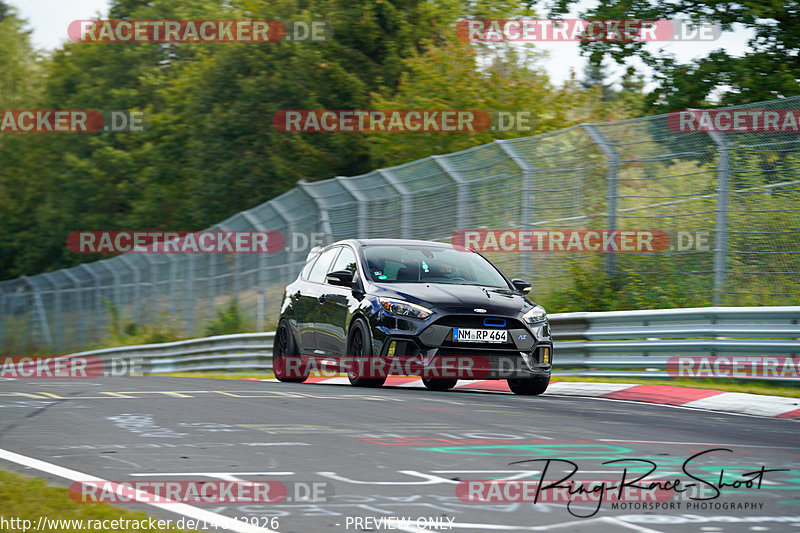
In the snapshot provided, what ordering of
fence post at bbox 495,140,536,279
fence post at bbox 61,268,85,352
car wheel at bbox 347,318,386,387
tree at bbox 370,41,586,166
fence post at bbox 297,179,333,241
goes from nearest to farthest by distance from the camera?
1. car wheel at bbox 347,318,386,387
2. fence post at bbox 495,140,536,279
3. fence post at bbox 297,179,333,241
4. tree at bbox 370,41,586,166
5. fence post at bbox 61,268,85,352

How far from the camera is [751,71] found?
858 inches

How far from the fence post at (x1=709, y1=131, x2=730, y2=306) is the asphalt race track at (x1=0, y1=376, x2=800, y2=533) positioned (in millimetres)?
2949

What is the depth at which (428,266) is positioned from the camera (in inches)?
504

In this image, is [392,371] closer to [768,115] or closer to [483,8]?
[768,115]

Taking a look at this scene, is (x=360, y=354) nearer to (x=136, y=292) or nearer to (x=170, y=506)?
(x=170, y=506)

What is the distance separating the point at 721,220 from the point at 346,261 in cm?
436

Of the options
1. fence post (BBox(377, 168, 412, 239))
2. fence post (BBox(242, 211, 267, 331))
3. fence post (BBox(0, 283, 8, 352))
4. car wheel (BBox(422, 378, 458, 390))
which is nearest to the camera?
car wheel (BBox(422, 378, 458, 390))

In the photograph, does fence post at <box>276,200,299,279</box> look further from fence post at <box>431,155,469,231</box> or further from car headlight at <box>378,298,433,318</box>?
car headlight at <box>378,298,433,318</box>

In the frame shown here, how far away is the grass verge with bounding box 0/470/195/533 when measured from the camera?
477cm

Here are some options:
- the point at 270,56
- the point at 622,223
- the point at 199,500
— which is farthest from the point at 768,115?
the point at 270,56

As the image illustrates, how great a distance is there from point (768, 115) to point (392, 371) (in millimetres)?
5130

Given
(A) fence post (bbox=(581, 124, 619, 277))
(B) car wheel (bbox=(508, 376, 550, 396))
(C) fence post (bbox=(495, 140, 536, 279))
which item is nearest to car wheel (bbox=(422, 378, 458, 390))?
(B) car wheel (bbox=(508, 376, 550, 396))

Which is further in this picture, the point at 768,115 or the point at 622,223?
the point at 622,223

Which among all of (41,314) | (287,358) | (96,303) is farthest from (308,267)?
(41,314)
